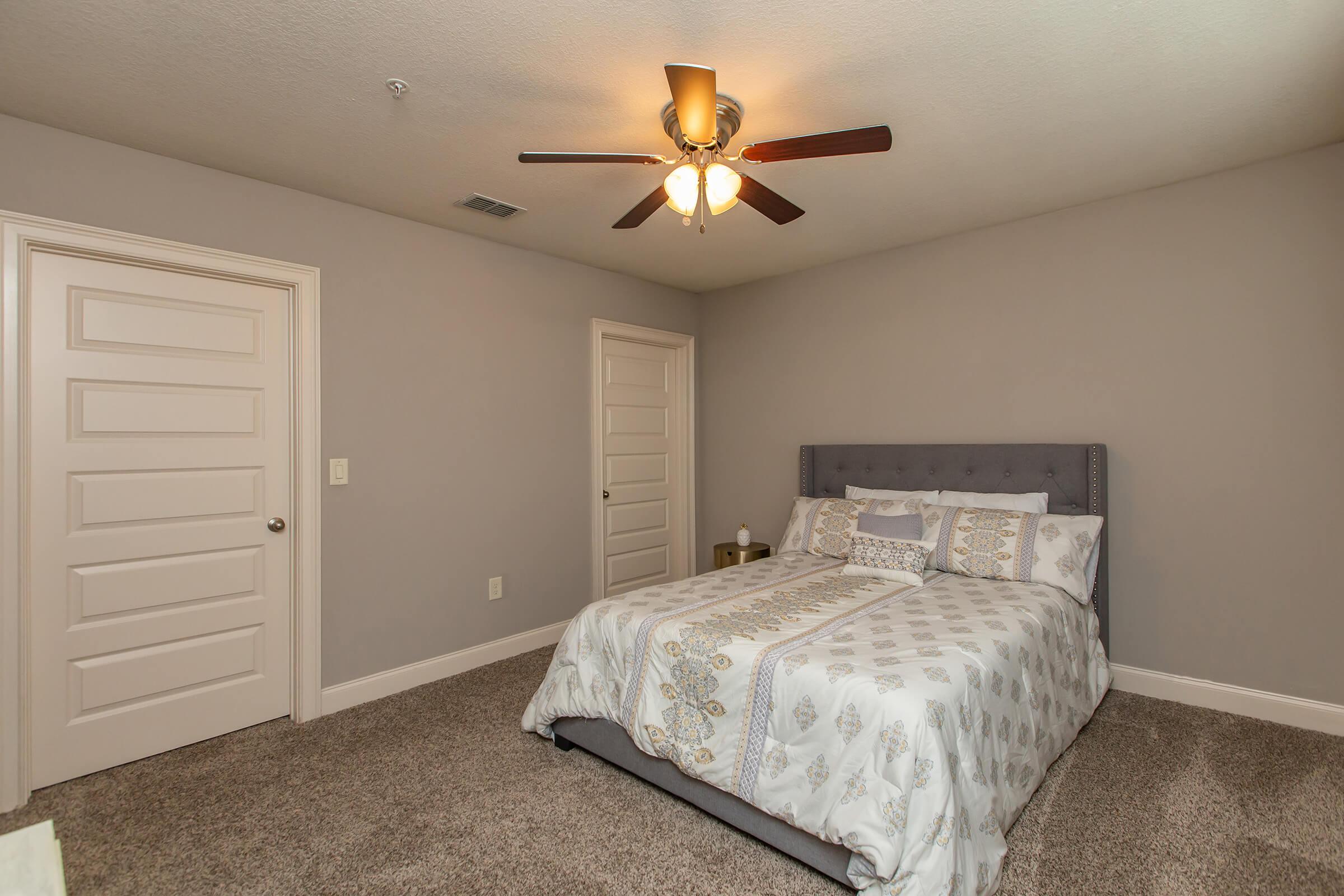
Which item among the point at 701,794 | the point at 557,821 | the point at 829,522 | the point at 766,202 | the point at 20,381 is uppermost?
the point at 766,202

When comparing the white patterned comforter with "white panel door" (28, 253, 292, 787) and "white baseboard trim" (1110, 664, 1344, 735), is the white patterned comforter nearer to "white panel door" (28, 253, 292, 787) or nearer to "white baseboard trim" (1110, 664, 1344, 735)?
"white baseboard trim" (1110, 664, 1344, 735)

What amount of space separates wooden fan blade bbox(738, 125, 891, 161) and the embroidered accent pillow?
1927 mm

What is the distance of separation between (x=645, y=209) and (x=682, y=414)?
2515 mm

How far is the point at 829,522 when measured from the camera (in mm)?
3531

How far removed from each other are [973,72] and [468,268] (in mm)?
2587

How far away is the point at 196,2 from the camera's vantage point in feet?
5.67

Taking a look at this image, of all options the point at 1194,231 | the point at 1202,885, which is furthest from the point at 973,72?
the point at 1202,885

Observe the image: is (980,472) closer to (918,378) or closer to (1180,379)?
(918,378)

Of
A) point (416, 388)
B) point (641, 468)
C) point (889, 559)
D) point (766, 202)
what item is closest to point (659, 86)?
point (766, 202)

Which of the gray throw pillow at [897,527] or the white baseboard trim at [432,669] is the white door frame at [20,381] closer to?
the white baseboard trim at [432,669]

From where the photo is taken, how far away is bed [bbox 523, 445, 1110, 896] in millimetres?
1650

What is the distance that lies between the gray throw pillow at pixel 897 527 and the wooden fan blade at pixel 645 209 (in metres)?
1.86

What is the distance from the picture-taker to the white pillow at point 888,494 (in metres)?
3.50

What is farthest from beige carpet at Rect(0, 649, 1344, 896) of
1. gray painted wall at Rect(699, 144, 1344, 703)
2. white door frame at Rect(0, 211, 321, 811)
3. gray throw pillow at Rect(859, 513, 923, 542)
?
gray throw pillow at Rect(859, 513, 923, 542)
